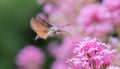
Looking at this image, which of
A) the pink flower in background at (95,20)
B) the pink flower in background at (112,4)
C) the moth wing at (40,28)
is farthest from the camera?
the pink flower in background at (95,20)

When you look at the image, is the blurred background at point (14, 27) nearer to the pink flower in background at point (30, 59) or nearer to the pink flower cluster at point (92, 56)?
the pink flower in background at point (30, 59)

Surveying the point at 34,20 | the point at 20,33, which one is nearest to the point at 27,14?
the point at 20,33

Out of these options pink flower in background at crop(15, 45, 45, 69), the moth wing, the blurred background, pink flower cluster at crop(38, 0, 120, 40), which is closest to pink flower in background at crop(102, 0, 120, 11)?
pink flower cluster at crop(38, 0, 120, 40)

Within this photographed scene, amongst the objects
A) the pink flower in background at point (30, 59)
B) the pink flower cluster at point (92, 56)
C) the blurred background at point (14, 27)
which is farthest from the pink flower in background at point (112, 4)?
the blurred background at point (14, 27)

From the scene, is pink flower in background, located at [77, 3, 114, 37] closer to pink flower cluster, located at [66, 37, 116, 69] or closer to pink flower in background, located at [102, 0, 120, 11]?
pink flower in background, located at [102, 0, 120, 11]

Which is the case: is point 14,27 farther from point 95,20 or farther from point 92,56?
point 92,56
